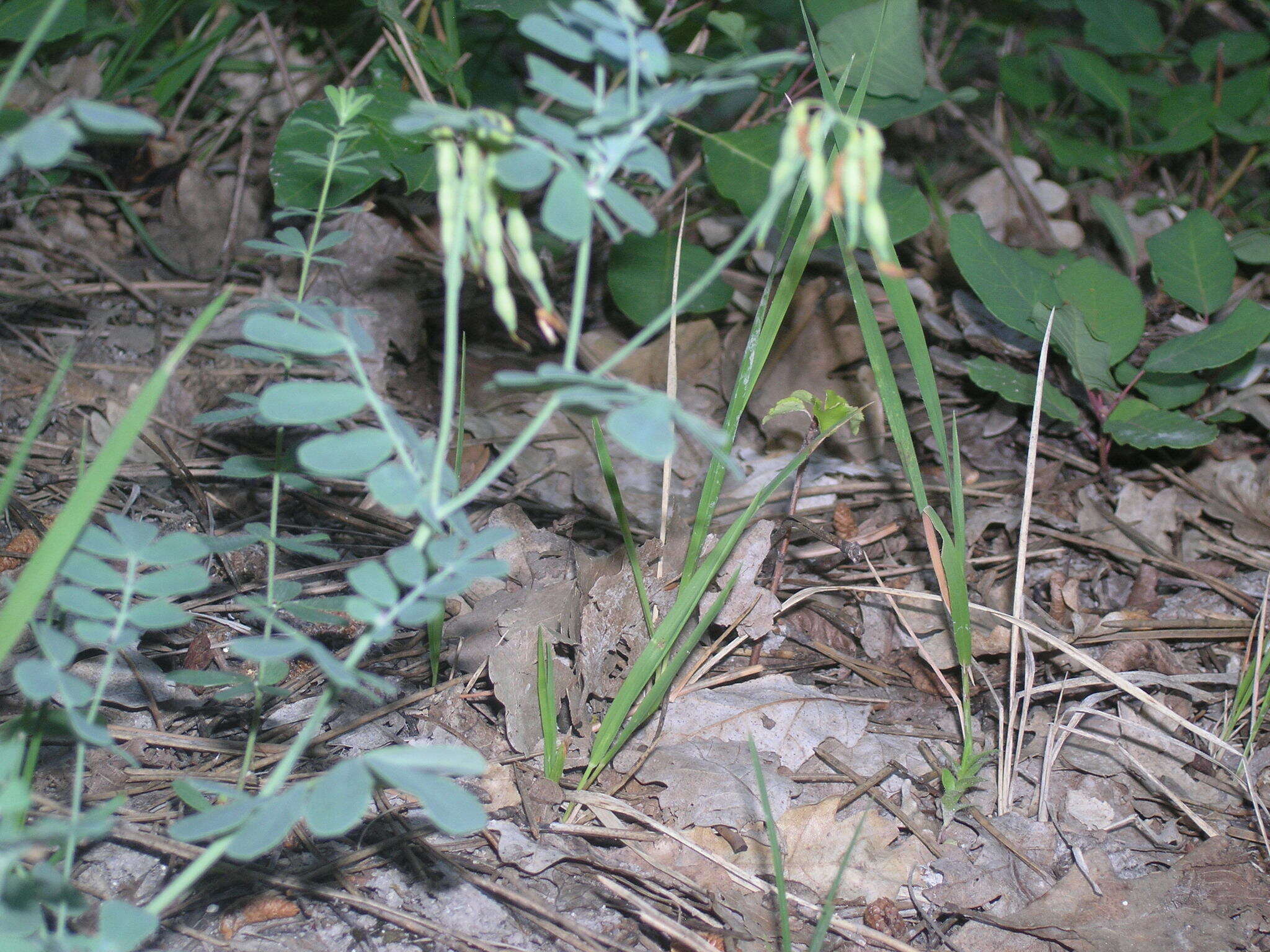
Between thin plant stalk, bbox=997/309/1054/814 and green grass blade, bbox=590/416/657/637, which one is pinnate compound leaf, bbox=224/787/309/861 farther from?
thin plant stalk, bbox=997/309/1054/814

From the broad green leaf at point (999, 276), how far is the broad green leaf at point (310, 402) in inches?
61.5

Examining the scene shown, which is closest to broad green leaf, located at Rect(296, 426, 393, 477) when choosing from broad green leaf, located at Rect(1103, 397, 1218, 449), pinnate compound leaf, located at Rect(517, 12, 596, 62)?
pinnate compound leaf, located at Rect(517, 12, 596, 62)

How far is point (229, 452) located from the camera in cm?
197

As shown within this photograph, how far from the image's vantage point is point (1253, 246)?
2.44 metres

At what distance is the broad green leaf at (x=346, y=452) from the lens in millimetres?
788

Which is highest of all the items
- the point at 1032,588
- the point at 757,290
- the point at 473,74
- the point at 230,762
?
the point at 473,74

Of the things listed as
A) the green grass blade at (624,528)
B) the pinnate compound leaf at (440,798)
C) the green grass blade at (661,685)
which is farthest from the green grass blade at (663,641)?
the pinnate compound leaf at (440,798)

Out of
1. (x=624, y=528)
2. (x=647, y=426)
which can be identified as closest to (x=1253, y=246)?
(x=624, y=528)

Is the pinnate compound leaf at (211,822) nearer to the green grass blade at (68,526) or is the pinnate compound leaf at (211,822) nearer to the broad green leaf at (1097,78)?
the green grass blade at (68,526)

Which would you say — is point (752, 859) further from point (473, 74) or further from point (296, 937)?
point (473, 74)

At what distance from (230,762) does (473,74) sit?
2259 mm

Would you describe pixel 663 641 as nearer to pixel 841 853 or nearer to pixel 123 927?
pixel 841 853

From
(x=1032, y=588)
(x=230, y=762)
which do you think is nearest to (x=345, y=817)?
(x=230, y=762)

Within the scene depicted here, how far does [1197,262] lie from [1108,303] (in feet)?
1.01
